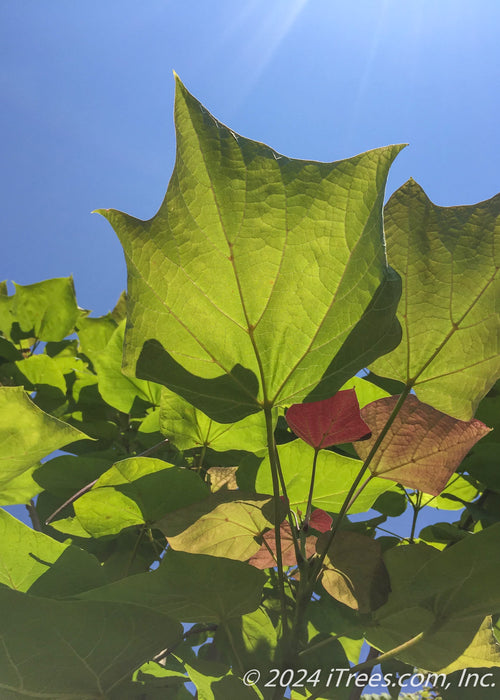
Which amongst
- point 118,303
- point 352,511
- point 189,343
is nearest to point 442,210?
point 189,343

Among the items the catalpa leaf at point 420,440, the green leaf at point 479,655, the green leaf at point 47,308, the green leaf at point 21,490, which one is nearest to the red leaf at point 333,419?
the catalpa leaf at point 420,440

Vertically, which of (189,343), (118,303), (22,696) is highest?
(118,303)

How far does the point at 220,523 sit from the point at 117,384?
43cm

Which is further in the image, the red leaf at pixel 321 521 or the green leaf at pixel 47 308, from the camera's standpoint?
the green leaf at pixel 47 308

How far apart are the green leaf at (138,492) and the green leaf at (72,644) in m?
0.12

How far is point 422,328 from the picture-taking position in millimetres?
366

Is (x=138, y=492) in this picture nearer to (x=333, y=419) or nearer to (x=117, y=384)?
(x=333, y=419)

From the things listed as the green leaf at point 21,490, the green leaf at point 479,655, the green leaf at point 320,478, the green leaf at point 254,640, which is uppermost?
the green leaf at point 320,478

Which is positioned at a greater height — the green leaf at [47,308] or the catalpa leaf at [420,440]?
the green leaf at [47,308]

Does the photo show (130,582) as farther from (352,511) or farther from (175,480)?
(352,511)

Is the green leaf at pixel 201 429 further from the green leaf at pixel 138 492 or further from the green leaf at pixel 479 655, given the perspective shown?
the green leaf at pixel 479 655

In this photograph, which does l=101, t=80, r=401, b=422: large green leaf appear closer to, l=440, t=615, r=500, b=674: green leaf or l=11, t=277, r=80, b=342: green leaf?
l=440, t=615, r=500, b=674: green leaf

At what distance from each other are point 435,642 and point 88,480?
1.32 feet

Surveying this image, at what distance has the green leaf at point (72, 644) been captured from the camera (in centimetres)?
30
